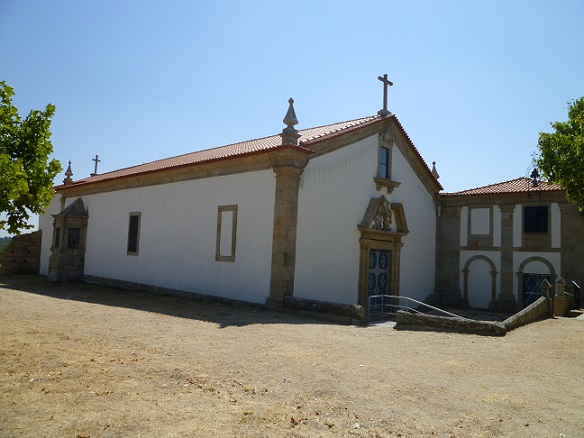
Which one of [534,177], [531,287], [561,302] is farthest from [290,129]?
[531,287]

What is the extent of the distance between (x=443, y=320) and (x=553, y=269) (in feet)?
30.1

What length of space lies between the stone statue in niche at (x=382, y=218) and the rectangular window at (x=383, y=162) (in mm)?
1068

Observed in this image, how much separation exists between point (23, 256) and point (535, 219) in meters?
24.2

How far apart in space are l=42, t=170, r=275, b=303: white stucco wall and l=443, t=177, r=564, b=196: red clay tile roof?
383 inches

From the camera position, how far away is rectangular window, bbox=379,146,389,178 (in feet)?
54.1

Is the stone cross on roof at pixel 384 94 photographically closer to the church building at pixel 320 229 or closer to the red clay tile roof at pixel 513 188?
the church building at pixel 320 229

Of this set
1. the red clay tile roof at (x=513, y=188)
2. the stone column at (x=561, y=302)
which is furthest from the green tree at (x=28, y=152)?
the red clay tile roof at (x=513, y=188)

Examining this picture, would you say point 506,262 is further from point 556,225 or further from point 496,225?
point 556,225

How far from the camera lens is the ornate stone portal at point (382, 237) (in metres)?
15.2

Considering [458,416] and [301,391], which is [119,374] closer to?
[301,391]

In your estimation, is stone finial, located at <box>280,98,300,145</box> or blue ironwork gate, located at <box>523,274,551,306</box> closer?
stone finial, located at <box>280,98,300,145</box>

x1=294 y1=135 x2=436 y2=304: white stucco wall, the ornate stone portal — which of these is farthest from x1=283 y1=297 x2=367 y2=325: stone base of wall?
the ornate stone portal

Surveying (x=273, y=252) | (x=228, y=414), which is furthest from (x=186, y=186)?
(x=228, y=414)

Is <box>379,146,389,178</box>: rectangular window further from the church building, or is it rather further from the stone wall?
the stone wall
